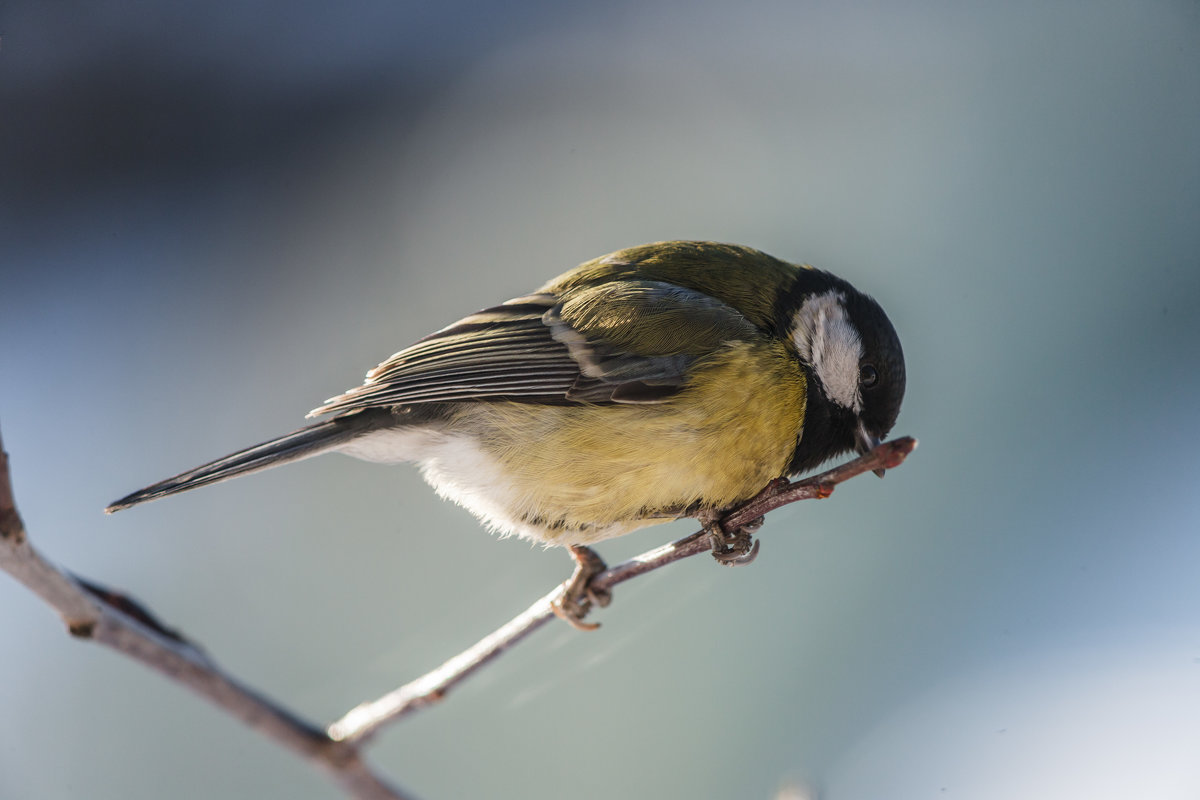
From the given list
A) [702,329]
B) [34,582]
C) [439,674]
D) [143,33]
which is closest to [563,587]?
[702,329]

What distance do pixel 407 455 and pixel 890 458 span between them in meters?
0.85

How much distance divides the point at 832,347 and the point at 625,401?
0.35 metres

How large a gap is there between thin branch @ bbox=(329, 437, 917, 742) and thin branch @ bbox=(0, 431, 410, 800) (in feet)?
0.16

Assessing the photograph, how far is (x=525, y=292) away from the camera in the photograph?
62.1 inches

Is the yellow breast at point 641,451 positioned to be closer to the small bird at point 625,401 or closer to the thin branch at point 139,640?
the small bird at point 625,401

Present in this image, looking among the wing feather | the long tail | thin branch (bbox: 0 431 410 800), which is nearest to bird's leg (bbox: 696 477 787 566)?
the wing feather

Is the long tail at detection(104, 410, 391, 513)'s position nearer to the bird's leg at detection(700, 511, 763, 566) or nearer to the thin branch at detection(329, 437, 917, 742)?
the thin branch at detection(329, 437, 917, 742)

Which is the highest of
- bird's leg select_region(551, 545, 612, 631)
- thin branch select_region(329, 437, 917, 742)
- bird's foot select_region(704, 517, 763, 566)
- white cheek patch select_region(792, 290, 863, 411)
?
white cheek patch select_region(792, 290, 863, 411)

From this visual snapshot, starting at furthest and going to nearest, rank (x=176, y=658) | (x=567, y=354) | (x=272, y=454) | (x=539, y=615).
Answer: (x=567, y=354)
(x=272, y=454)
(x=539, y=615)
(x=176, y=658)

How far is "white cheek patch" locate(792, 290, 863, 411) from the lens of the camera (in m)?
1.33

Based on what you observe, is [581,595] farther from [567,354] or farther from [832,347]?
[832,347]

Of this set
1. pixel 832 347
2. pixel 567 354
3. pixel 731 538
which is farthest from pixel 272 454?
pixel 832 347

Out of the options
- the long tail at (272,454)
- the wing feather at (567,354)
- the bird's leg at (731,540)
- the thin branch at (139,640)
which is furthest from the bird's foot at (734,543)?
the thin branch at (139,640)

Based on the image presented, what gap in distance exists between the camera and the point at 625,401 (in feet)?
4.06
